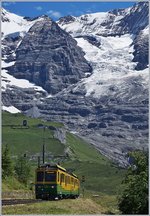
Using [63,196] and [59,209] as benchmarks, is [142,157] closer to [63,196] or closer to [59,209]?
[63,196]

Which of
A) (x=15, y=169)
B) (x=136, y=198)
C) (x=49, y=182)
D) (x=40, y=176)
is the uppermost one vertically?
(x=40, y=176)

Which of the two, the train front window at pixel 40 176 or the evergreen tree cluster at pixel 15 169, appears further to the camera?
the evergreen tree cluster at pixel 15 169

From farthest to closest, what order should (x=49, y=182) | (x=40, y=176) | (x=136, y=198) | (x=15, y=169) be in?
(x=15, y=169), (x=40, y=176), (x=49, y=182), (x=136, y=198)

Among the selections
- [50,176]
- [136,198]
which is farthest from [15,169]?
[136,198]

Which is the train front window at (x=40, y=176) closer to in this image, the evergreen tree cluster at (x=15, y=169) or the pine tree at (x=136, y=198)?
the pine tree at (x=136, y=198)

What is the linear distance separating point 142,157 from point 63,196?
8897mm

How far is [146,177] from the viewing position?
3841 centimetres

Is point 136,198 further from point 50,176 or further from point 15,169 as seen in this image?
point 15,169

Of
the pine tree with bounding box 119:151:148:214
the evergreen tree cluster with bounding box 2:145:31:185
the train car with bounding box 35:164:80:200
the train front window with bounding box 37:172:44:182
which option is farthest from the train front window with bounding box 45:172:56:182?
the evergreen tree cluster with bounding box 2:145:31:185

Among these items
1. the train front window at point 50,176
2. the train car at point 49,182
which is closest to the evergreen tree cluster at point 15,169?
the train car at point 49,182

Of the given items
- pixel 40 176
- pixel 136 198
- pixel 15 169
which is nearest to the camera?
pixel 136 198

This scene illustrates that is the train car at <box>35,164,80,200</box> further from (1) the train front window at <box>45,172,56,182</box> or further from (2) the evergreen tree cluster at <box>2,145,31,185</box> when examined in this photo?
(2) the evergreen tree cluster at <box>2,145,31,185</box>

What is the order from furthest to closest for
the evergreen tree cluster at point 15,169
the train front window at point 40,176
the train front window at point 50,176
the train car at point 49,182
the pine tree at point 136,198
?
the evergreen tree cluster at point 15,169 → the train front window at point 40,176 → the train front window at point 50,176 → the train car at point 49,182 → the pine tree at point 136,198

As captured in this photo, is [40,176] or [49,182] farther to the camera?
[40,176]
